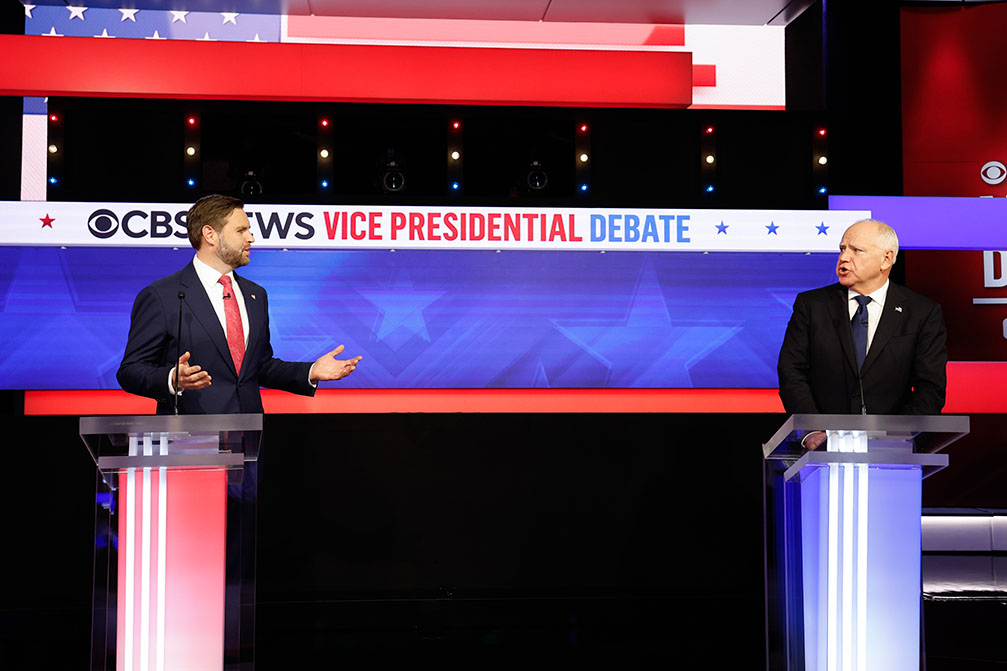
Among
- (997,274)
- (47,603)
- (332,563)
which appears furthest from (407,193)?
(997,274)

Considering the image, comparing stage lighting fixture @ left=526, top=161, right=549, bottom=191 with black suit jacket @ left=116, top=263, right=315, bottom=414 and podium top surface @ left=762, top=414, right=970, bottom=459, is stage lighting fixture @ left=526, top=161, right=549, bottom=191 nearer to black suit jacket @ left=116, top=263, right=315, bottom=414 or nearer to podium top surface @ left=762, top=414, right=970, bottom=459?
black suit jacket @ left=116, top=263, right=315, bottom=414

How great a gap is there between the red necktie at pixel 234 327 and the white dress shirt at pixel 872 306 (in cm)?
176

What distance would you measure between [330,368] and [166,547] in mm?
826

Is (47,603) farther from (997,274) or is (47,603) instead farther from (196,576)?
(997,274)

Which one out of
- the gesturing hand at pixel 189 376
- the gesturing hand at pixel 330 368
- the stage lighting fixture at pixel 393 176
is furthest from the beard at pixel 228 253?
the stage lighting fixture at pixel 393 176

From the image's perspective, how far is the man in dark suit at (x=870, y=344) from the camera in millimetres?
3090

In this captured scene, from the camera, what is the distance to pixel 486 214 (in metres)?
4.91

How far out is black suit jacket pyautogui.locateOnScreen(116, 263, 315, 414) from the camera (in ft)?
9.29

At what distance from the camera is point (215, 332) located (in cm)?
290

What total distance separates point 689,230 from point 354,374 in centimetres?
171

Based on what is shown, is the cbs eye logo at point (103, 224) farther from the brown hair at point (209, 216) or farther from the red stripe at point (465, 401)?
the brown hair at point (209, 216)

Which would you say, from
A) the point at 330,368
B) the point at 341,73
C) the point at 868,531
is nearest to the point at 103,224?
the point at 341,73

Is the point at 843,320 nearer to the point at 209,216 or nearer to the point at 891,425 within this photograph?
the point at 891,425

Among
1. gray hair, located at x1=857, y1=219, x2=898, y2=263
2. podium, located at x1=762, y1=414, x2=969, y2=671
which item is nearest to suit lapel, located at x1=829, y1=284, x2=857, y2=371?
gray hair, located at x1=857, y1=219, x2=898, y2=263
